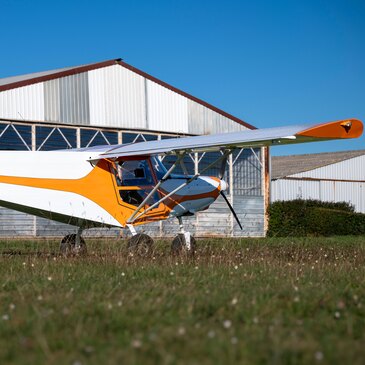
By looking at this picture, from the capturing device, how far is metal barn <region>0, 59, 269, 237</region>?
21.2 m

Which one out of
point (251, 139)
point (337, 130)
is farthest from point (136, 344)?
point (251, 139)

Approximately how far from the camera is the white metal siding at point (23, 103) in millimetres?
20484

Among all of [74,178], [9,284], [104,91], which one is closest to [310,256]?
[74,178]

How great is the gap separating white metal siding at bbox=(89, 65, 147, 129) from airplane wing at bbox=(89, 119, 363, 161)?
973 cm

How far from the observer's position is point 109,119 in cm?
2302

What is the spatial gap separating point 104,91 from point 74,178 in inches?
453

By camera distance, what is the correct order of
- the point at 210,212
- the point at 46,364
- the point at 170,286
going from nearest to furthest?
1. the point at 46,364
2. the point at 170,286
3. the point at 210,212

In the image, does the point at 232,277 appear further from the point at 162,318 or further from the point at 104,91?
the point at 104,91

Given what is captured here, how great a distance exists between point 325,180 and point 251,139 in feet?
88.6

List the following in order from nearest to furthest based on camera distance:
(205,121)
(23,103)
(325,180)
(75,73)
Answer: (23,103) < (75,73) < (205,121) < (325,180)

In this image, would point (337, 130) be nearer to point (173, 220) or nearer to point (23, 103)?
point (23, 103)

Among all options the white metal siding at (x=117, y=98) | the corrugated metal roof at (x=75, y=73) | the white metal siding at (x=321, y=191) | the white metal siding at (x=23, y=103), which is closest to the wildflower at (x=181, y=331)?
the white metal siding at (x=23, y=103)

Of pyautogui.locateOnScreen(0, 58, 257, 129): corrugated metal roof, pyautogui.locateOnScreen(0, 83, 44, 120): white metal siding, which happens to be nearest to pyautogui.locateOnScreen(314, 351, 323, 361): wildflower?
pyautogui.locateOnScreen(0, 83, 44, 120): white metal siding

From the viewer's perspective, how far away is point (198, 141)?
12.5 m
